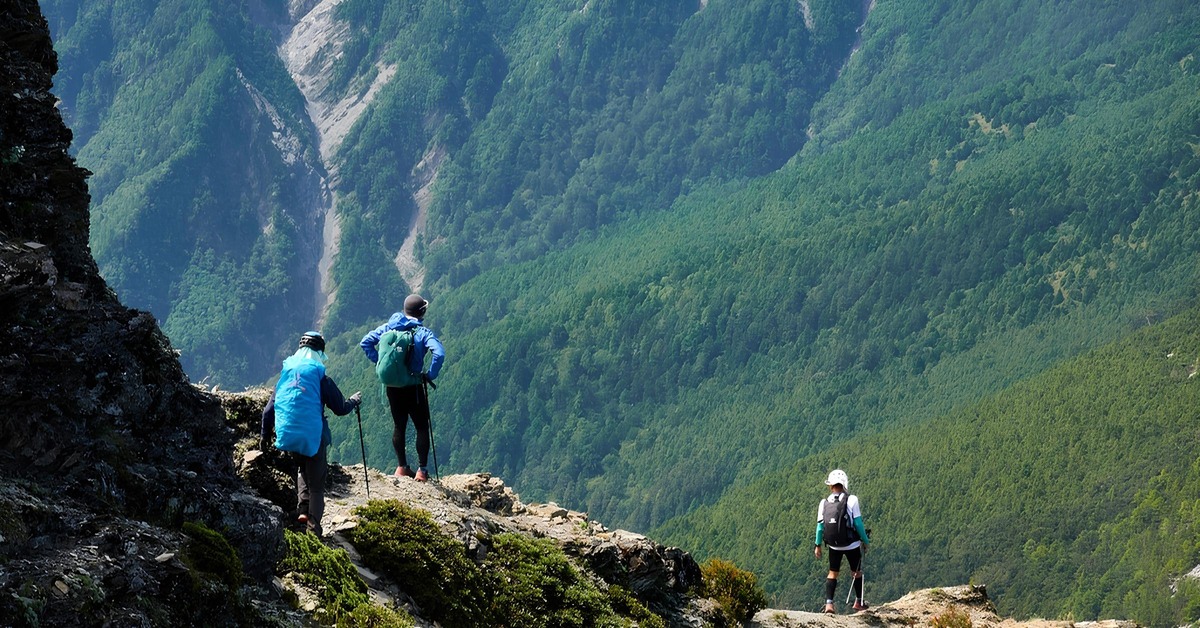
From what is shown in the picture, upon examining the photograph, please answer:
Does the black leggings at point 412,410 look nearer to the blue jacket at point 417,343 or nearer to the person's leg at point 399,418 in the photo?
the person's leg at point 399,418

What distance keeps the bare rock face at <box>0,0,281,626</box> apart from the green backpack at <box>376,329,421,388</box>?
289 inches

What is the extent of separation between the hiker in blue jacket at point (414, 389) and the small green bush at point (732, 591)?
5.67 m

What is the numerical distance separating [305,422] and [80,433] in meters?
4.58

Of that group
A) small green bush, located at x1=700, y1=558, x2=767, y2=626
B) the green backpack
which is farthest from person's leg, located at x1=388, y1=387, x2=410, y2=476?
small green bush, located at x1=700, y1=558, x2=767, y2=626

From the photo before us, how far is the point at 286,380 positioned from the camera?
20.6m

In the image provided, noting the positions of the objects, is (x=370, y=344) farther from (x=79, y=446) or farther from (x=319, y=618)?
(x=79, y=446)

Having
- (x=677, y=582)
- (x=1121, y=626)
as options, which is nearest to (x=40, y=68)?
(x=677, y=582)

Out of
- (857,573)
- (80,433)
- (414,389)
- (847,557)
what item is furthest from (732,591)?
(80,433)

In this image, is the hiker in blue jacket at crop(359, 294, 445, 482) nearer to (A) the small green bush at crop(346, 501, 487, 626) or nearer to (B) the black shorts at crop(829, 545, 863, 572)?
(A) the small green bush at crop(346, 501, 487, 626)

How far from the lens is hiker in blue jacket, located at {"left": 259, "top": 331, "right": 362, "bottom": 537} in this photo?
20.3 m

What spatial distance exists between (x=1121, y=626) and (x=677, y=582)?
11.2m

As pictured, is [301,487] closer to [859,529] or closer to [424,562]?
[424,562]

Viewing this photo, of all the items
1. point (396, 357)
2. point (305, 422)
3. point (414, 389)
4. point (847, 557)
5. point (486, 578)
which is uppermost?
point (396, 357)

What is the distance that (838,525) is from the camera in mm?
29094
